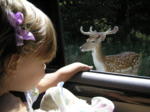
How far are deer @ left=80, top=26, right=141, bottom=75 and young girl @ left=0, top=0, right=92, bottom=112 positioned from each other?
0.56m

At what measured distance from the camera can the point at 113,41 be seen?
160 centimetres

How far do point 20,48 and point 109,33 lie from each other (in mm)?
655

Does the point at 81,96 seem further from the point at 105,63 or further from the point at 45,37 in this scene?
the point at 45,37

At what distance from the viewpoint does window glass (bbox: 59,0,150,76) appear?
57.9 inches

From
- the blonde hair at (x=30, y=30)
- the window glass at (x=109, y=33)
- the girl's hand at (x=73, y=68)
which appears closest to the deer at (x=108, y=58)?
the window glass at (x=109, y=33)

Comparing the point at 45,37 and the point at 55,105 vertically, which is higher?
the point at 45,37

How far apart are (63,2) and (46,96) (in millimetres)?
534

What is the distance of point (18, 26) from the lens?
Result: 0.96 m

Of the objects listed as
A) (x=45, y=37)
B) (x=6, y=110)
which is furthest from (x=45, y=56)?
(x=6, y=110)

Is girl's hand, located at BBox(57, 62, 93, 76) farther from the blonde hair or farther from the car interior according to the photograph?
the blonde hair

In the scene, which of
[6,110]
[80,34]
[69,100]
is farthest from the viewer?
[80,34]

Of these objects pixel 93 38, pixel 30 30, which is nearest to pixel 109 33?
pixel 93 38

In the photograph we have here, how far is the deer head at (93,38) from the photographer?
157cm

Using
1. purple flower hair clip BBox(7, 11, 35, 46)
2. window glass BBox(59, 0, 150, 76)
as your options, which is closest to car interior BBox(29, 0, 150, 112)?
Result: window glass BBox(59, 0, 150, 76)
